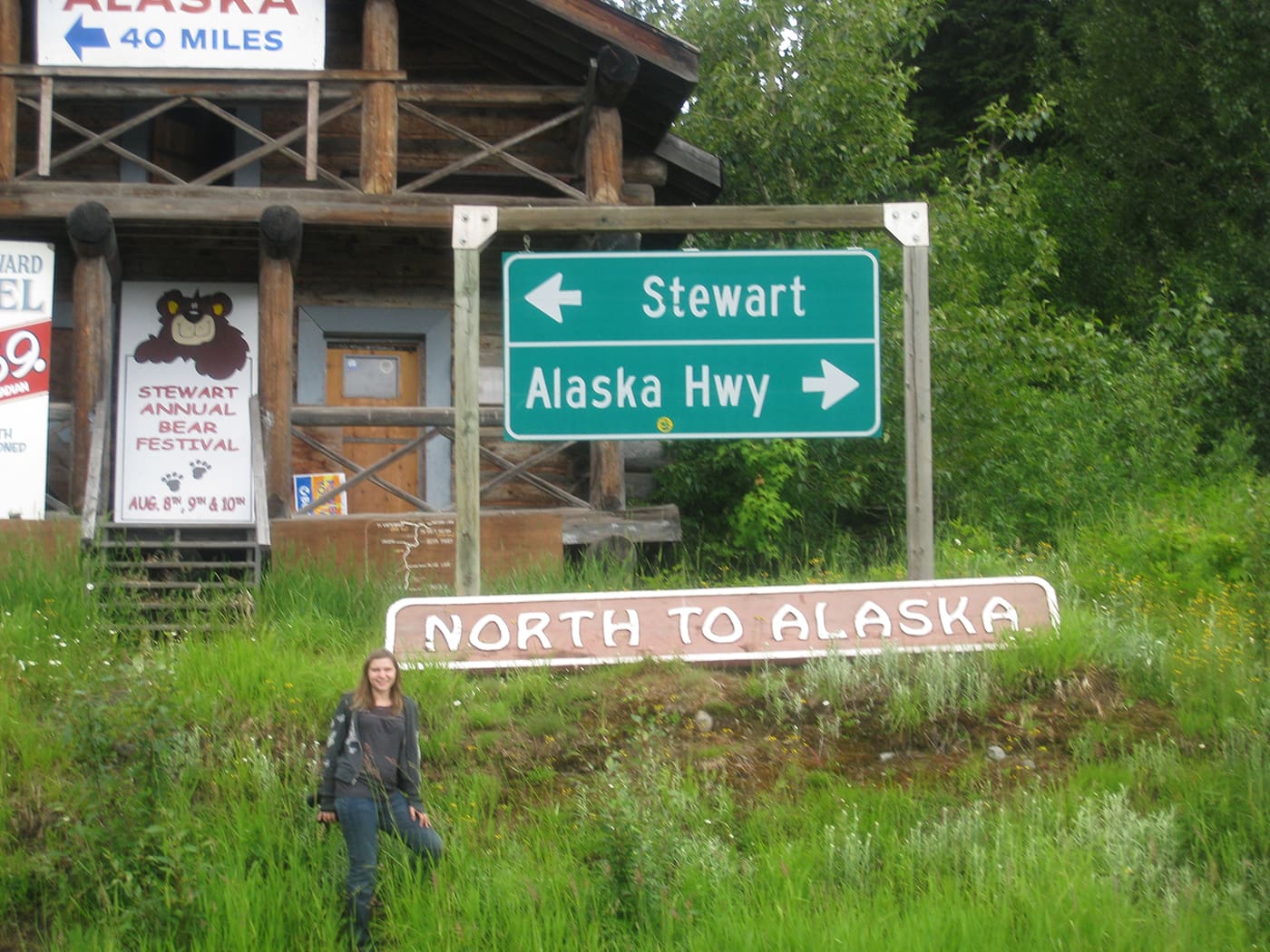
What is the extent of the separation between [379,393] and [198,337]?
1.70 meters

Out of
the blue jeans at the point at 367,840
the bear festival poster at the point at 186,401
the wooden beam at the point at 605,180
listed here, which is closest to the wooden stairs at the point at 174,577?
the bear festival poster at the point at 186,401

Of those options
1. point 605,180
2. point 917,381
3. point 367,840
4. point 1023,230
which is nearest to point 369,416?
point 605,180

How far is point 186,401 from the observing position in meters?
13.4

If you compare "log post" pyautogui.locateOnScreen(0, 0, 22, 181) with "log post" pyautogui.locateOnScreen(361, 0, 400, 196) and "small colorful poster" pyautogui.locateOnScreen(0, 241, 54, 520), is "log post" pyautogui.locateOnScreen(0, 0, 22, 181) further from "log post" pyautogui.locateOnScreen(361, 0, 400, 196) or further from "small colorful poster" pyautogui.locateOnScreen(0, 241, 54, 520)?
"log post" pyautogui.locateOnScreen(361, 0, 400, 196)

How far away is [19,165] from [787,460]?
725cm

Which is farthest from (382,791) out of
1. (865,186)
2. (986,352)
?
(865,186)

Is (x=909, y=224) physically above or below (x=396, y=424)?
above

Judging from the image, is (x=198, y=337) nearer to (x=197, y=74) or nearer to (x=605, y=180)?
(x=197, y=74)

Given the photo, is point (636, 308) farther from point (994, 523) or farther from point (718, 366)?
point (994, 523)

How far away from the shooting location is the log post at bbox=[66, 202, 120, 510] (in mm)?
11758

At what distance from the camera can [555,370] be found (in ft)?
28.6

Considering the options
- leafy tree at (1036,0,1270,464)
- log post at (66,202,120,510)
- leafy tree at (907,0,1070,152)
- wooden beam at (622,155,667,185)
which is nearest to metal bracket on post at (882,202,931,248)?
wooden beam at (622,155,667,185)

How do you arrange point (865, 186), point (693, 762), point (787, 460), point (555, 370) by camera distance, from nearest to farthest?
1. point (693, 762)
2. point (555, 370)
3. point (787, 460)
4. point (865, 186)

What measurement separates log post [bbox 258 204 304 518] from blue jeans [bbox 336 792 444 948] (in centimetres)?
576
